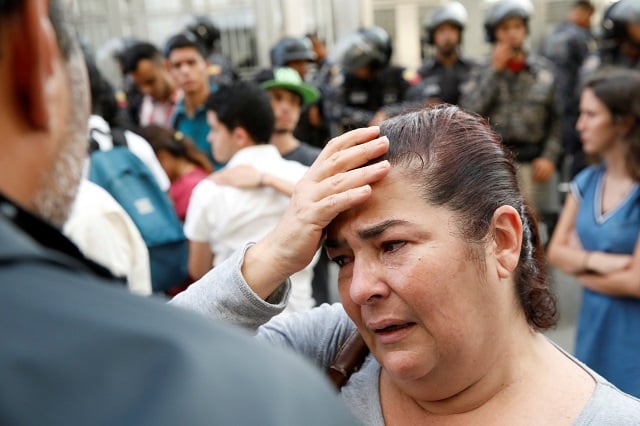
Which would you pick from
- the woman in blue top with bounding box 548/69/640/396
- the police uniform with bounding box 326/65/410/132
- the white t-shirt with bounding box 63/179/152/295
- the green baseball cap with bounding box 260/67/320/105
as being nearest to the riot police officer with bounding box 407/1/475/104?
the police uniform with bounding box 326/65/410/132

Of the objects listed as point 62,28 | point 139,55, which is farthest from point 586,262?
point 139,55

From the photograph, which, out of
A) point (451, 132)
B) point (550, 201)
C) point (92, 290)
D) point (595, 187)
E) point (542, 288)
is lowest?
point (550, 201)

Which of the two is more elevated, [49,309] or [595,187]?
[49,309]

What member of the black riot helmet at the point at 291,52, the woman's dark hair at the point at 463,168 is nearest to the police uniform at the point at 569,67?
the black riot helmet at the point at 291,52

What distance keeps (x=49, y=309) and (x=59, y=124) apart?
0.69 feet

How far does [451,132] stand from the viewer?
56.7 inches

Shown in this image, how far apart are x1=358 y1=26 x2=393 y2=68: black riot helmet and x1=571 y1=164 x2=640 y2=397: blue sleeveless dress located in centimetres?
384

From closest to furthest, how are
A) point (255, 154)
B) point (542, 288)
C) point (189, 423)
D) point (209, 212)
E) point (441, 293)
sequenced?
point (189, 423), point (441, 293), point (542, 288), point (209, 212), point (255, 154)

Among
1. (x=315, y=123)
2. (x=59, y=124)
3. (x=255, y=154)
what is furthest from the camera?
(x=315, y=123)

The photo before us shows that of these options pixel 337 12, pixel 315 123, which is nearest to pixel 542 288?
pixel 315 123

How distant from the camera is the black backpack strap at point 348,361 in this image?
4.97ft

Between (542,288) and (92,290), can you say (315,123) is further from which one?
(92,290)

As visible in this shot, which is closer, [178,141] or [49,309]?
[49,309]

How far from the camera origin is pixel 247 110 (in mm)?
3430
